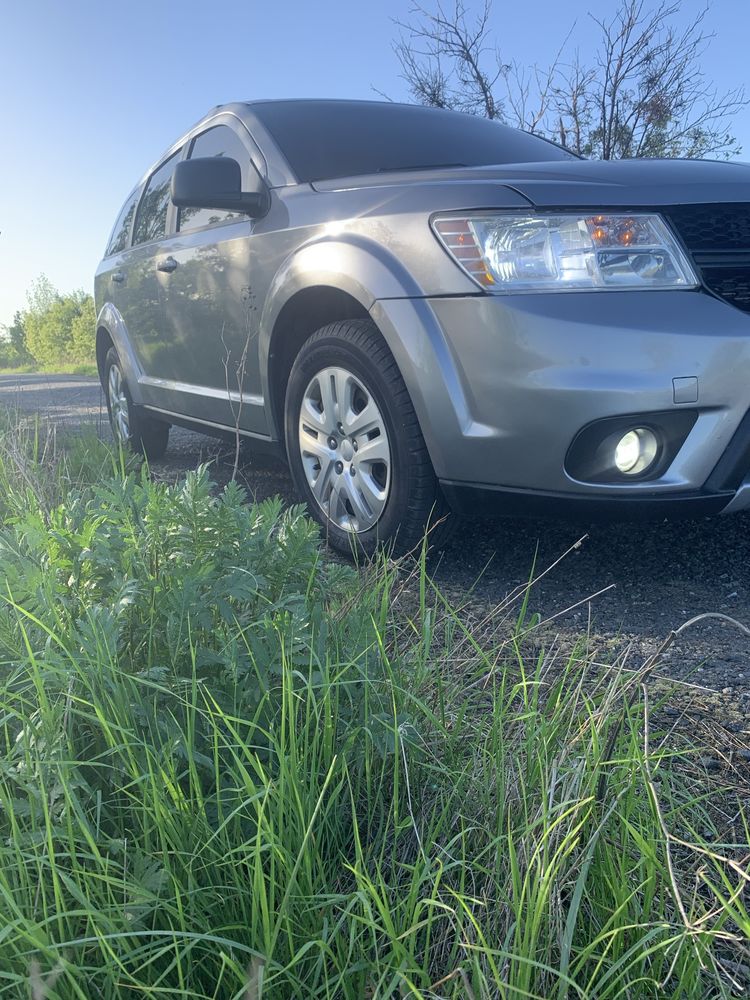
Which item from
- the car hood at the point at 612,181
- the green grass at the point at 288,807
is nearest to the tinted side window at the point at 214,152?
the car hood at the point at 612,181

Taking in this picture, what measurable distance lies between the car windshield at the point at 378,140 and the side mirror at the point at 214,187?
21cm

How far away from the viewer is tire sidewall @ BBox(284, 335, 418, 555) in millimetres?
2570

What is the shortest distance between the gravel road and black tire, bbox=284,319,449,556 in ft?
0.70

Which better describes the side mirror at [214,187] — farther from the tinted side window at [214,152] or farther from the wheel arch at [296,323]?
the wheel arch at [296,323]

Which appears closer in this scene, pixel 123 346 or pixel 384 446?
pixel 384 446

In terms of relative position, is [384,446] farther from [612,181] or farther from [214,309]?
[214,309]

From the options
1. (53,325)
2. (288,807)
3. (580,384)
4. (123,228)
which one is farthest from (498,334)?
(53,325)

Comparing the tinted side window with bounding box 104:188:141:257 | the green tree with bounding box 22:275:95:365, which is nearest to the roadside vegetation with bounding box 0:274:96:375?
the green tree with bounding box 22:275:95:365

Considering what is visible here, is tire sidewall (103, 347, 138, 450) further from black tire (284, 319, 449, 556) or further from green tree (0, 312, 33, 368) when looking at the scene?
green tree (0, 312, 33, 368)

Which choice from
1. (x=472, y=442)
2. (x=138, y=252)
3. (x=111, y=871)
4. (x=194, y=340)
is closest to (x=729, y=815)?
(x=111, y=871)

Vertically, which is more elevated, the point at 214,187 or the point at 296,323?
the point at 214,187

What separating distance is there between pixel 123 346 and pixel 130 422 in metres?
0.46

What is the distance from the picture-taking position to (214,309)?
→ 3.64 metres

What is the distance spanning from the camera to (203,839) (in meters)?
1.13
